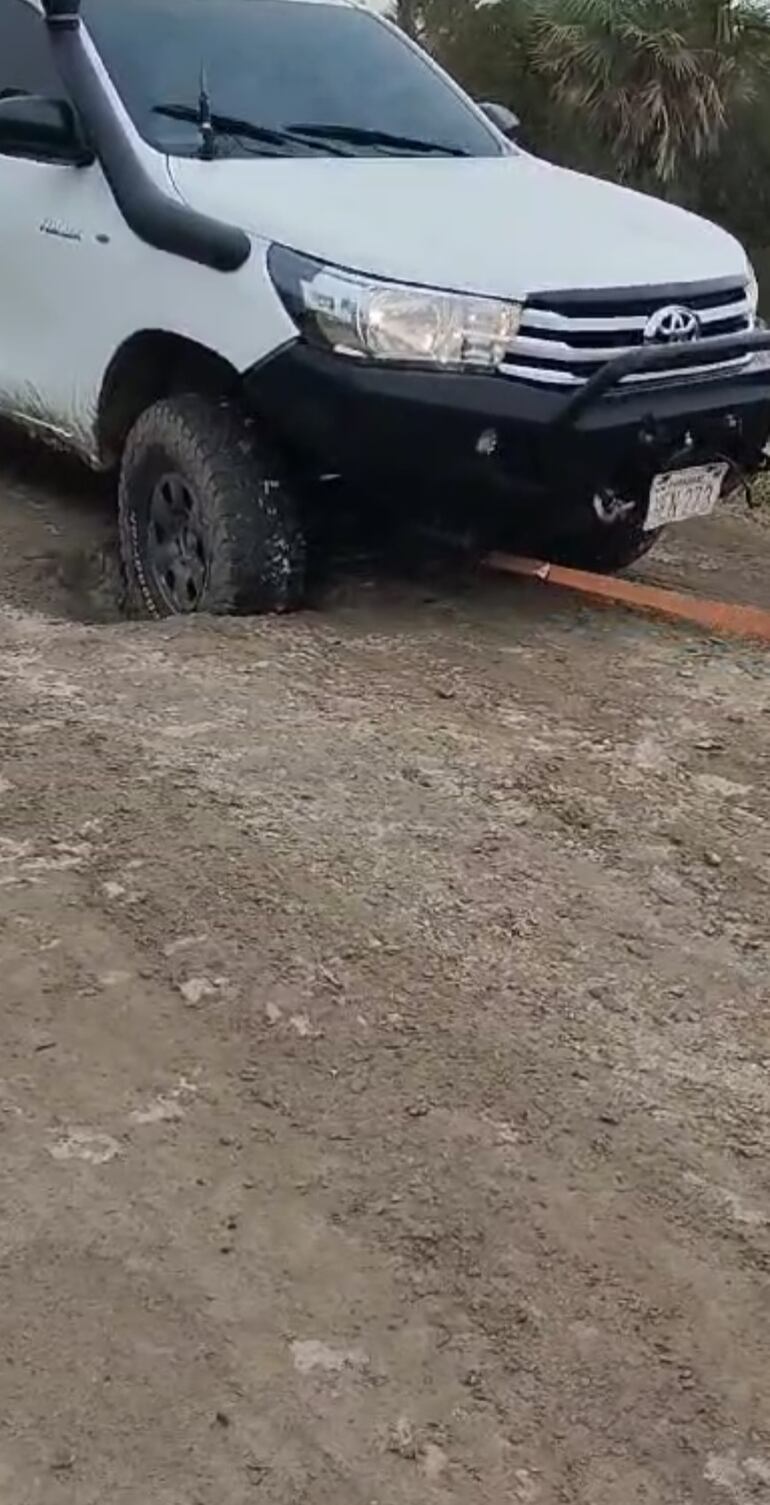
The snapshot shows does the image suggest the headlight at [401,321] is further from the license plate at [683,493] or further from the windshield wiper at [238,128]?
the windshield wiper at [238,128]

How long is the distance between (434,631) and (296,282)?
42.5 inches

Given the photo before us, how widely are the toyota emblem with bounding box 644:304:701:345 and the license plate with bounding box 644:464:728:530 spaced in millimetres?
379

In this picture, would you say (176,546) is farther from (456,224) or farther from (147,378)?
(456,224)

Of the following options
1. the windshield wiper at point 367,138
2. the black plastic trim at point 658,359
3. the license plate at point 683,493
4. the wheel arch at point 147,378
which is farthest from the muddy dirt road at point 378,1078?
the windshield wiper at point 367,138

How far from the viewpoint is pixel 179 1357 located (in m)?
2.59

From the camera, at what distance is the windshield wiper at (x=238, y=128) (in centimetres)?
574

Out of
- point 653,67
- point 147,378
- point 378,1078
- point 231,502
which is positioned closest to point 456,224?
point 231,502


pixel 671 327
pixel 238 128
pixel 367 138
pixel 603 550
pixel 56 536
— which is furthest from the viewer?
pixel 56 536

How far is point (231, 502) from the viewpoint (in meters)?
5.28

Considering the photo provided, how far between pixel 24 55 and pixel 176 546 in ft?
6.52

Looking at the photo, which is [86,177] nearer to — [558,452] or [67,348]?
[67,348]

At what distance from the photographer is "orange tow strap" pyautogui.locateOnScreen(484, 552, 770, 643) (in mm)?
5574

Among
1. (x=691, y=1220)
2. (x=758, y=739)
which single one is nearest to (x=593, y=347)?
(x=758, y=739)

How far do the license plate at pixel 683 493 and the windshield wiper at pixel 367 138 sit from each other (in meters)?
1.54
